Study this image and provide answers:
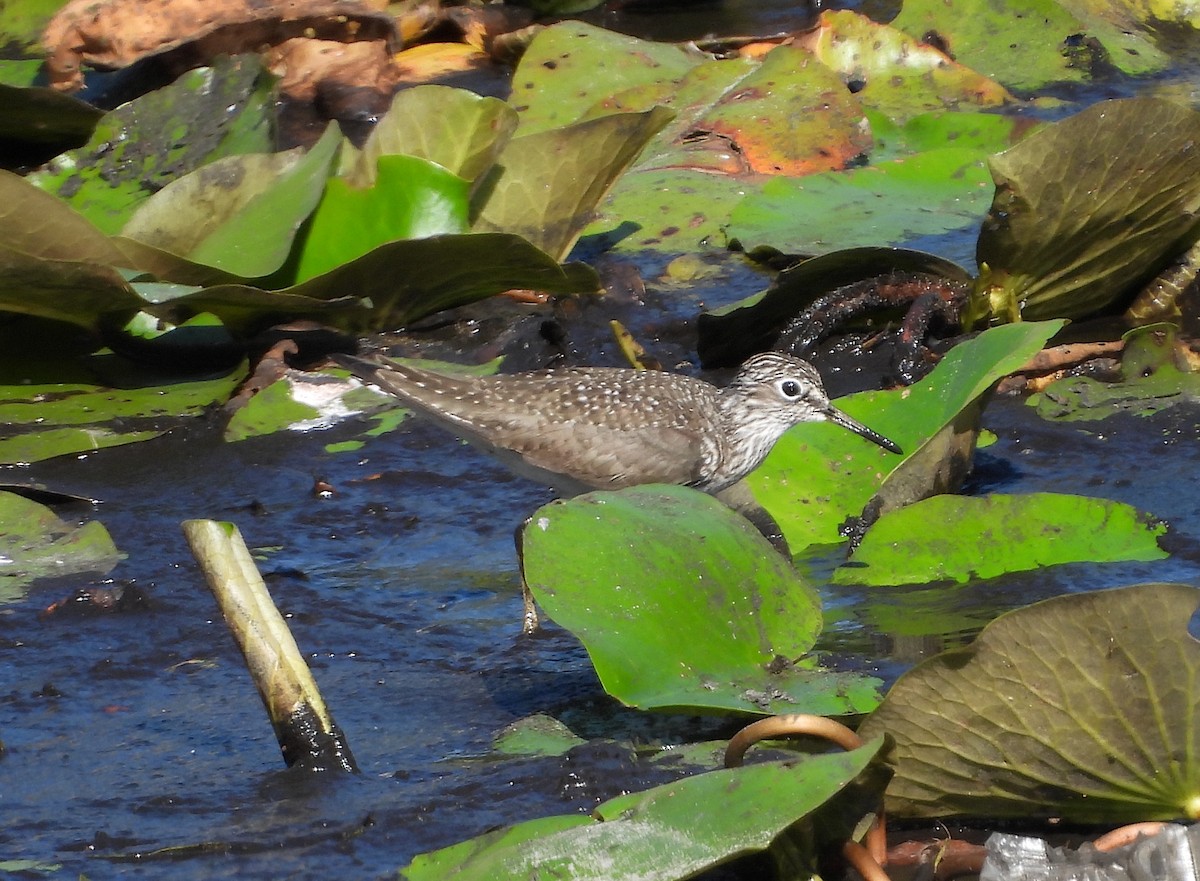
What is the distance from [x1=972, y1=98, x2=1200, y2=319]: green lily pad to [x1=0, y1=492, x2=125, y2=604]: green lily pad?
2845mm

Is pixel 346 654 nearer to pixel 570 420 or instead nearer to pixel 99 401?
pixel 570 420

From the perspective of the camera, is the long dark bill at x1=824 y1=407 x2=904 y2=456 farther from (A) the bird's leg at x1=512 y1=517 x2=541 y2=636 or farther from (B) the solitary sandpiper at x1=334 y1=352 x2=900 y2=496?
(A) the bird's leg at x1=512 y1=517 x2=541 y2=636

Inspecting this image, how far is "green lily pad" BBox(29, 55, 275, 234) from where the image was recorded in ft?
20.6

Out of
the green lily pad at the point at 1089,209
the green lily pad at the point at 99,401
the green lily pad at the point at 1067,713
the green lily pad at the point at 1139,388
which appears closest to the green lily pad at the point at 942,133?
the green lily pad at the point at 1089,209

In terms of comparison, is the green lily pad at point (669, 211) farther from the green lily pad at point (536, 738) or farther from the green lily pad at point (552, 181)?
A: the green lily pad at point (536, 738)

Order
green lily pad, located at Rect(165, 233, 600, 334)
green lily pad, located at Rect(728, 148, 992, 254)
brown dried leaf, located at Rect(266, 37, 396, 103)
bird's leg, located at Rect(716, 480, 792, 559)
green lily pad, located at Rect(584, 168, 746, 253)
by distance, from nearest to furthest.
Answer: bird's leg, located at Rect(716, 480, 792, 559) → green lily pad, located at Rect(165, 233, 600, 334) → green lily pad, located at Rect(728, 148, 992, 254) → green lily pad, located at Rect(584, 168, 746, 253) → brown dried leaf, located at Rect(266, 37, 396, 103)

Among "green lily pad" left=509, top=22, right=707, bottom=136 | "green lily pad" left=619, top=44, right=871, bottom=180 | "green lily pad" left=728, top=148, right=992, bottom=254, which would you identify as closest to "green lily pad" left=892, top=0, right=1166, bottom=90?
"green lily pad" left=619, top=44, right=871, bottom=180

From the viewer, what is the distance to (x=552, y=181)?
5.99 m

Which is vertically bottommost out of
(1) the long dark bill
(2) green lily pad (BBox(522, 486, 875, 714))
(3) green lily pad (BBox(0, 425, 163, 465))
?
(3) green lily pad (BBox(0, 425, 163, 465))

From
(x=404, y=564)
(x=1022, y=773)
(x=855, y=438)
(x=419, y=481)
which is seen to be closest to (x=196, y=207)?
(x=419, y=481)

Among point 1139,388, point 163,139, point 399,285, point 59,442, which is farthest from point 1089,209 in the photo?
point 163,139

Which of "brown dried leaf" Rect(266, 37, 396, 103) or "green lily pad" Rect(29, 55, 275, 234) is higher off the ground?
"green lily pad" Rect(29, 55, 275, 234)

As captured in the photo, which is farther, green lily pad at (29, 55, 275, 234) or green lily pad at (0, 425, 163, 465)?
green lily pad at (29, 55, 275, 234)

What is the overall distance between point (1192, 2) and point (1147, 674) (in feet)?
23.5
